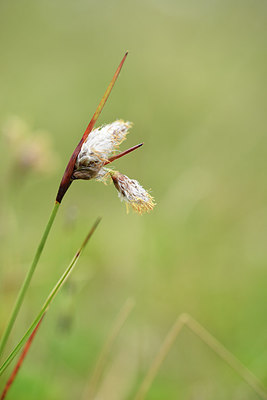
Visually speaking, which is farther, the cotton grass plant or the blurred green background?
the blurred green background

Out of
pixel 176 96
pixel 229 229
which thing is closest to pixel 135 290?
pixel 229 229

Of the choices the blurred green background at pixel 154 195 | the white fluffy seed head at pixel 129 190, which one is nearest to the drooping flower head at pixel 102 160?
the white fluffy seed head at pixel 129 190

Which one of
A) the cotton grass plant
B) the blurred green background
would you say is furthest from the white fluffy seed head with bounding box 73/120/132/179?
the blurred green background

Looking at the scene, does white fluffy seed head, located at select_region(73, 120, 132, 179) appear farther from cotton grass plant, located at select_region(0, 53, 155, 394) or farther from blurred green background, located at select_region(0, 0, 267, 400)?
blurred green background, located at select_region(0, 0, 267, 400)

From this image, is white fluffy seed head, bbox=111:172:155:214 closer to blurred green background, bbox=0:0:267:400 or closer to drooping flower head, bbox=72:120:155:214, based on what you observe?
drooping flower head, bbox=72:120:155:214

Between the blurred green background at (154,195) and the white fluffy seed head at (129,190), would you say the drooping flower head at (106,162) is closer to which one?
the white fluffy seed head at (129,190)
